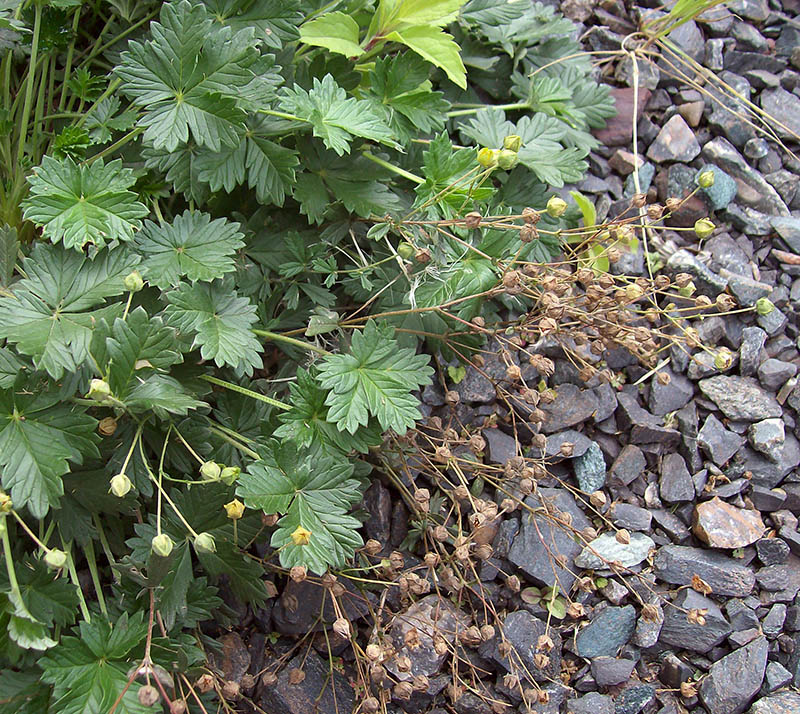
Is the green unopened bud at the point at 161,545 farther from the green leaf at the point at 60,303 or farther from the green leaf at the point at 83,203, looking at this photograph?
the green leaf at the point at 83,203

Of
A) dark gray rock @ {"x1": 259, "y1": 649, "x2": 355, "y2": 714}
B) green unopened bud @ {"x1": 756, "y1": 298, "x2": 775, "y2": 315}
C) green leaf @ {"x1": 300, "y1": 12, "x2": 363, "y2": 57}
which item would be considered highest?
green leaf @ {"x1": 300, "y1": 12, "x2": 363, "y2": 57}

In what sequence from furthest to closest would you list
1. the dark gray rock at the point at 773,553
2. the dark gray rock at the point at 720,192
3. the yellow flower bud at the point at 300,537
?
the dark gray rock at the point at 720,192, the dark gray rock at the point at 773,553, the yellow flower bud at the point at 300,537

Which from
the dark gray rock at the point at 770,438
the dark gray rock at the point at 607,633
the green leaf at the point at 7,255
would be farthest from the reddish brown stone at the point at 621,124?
the green leaf at the point at 7,255

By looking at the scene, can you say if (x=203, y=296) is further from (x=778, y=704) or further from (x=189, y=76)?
(x=778, y=704)

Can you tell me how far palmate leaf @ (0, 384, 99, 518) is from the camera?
1.20 meters

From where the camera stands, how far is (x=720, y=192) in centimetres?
195

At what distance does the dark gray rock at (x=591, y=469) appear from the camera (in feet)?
5.63

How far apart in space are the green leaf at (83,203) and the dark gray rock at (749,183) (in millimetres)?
1412

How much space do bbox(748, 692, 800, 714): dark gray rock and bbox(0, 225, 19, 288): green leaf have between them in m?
1.57

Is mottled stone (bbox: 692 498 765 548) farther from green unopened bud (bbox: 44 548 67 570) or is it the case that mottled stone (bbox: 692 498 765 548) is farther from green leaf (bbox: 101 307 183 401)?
green unopened bud (bbox: 44 548 67 570)

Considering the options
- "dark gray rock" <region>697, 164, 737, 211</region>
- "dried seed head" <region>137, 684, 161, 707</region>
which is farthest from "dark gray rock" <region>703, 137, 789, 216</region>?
"dried seed head" <region>137, 684, 161, 707</region>

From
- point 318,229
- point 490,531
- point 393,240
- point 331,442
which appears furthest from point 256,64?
point 490,531

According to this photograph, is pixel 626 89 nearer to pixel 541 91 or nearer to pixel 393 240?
pixel 541 91

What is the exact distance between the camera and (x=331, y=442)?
141 cm
